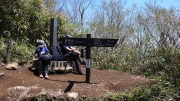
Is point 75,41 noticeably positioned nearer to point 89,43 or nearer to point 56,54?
point 89,43

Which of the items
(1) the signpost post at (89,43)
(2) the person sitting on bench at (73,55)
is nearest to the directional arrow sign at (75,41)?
(1) the signpost post at (89,43)

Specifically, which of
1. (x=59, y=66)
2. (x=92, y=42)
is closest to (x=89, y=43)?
(x=92, y=42)

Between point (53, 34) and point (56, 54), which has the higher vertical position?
point (53, 34)

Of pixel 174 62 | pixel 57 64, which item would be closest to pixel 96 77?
pixel 57 64

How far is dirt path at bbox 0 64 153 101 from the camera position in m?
7.19

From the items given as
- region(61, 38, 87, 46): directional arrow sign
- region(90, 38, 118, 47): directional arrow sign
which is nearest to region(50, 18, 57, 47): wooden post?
region(61, 38, 87, 46): directional arrow sign

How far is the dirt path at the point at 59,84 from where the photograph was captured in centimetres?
719

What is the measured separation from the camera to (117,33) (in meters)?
21.9

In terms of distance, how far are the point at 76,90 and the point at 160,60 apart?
3.92m

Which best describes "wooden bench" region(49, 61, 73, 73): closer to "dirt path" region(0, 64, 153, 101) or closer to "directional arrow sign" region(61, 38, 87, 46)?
"dirt path" region(0, 64, 153, 101)

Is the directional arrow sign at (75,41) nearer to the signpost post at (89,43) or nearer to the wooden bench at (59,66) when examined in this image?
the signpost post at (89,43)

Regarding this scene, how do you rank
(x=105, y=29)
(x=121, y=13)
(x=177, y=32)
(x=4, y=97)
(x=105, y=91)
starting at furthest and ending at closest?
1. (x=121, y=13)
2. (x=105, y=29)
3. (x=177, y=32)
4. (x=105, y=91)
5. (x=4, y=97)

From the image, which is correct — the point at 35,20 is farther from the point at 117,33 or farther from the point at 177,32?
the point at 117,33

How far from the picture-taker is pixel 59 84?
25.3 feet
